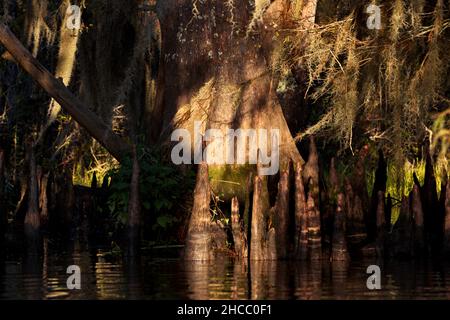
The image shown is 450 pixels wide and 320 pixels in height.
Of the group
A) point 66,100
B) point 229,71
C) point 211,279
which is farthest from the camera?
point 66,100

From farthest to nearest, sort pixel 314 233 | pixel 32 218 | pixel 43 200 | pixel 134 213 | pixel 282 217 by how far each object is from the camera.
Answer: pixel 43 200 → pixel 32 218 → pixel 134 213 → pixel 282 217 → pixel 314 233

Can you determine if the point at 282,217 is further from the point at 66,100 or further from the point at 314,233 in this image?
the point at 66,100

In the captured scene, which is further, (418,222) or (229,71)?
(229,71)

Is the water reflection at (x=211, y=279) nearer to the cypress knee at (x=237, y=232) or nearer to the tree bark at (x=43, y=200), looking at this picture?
the cypress knee at (x=237, y=232)

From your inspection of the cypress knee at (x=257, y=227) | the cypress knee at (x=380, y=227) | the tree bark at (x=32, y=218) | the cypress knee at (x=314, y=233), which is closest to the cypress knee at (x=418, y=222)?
the cypress knee at (x=380, y=227)

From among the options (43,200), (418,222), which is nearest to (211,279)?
(418,222)

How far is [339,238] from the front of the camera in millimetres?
13039

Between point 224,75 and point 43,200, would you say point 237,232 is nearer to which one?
point 224,75

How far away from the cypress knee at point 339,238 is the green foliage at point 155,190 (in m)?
2.57

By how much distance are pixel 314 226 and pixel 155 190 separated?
8.42 ft

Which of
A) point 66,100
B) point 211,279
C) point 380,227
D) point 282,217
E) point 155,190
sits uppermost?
point 66,100

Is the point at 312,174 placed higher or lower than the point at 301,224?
higher

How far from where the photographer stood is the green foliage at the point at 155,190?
14867 mm
